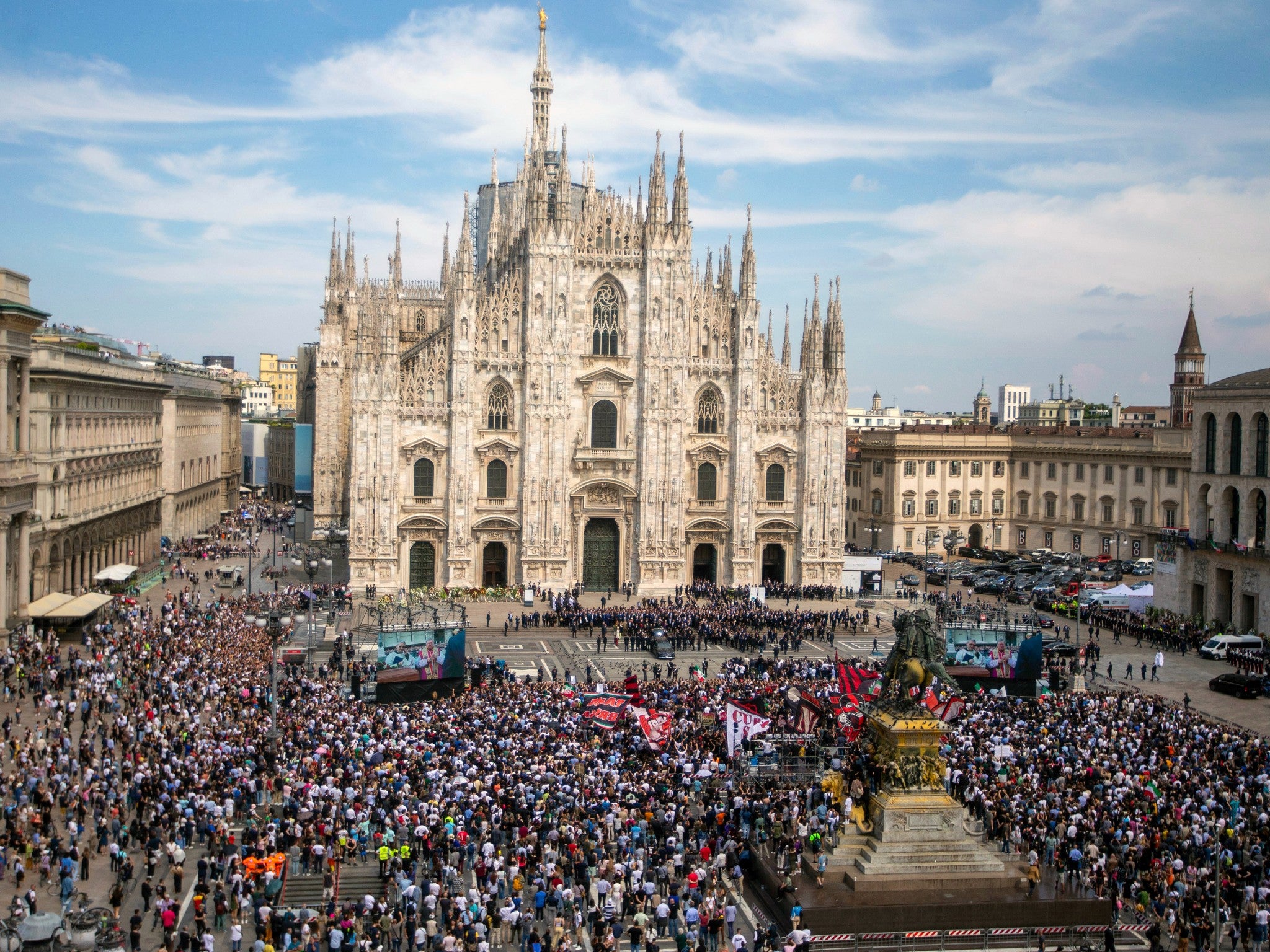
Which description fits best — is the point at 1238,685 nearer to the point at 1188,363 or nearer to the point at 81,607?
the point at 81,607

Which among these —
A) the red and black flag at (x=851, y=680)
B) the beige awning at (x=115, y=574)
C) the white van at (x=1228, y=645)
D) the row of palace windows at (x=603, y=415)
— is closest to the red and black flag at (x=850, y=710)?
the red and black flag at (x=851, y=680)

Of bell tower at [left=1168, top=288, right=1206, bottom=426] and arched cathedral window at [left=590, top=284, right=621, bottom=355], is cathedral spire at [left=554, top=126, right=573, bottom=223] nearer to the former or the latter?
arched cathedral window at [left=590, top=284, right=621, bottom=355]

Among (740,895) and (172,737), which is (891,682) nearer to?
(740,895)

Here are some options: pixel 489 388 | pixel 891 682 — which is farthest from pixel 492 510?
pixel 891 682

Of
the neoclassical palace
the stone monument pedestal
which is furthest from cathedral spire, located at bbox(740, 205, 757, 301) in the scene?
the stone monument pedestal

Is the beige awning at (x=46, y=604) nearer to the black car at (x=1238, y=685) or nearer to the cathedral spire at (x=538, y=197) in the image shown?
the cathedral spire at (x=538, y=197)
